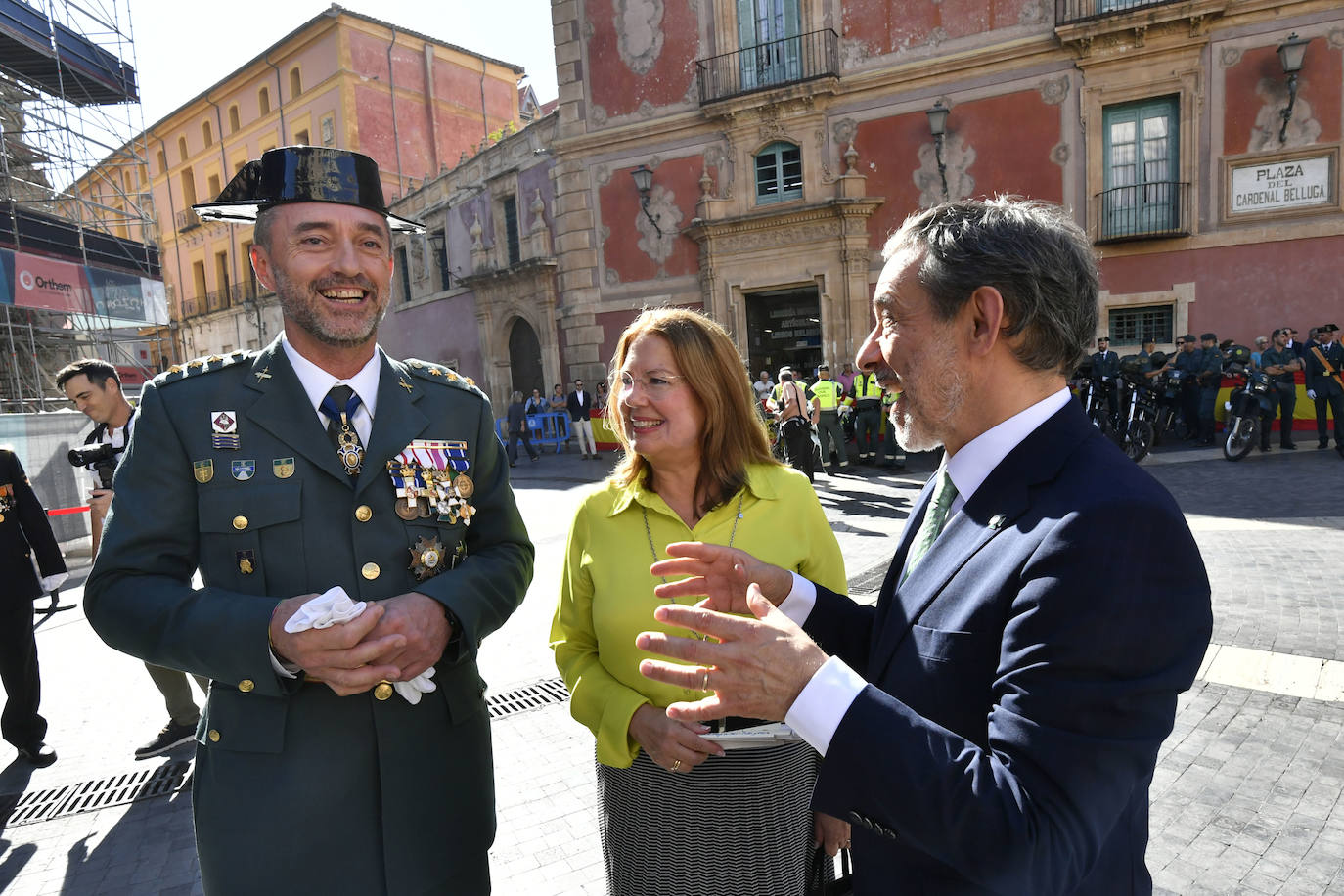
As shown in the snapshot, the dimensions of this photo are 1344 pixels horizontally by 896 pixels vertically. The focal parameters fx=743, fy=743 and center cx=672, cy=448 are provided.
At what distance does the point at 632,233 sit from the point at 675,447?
16935 mm

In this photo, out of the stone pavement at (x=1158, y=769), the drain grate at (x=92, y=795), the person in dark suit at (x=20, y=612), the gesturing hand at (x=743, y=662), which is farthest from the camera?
the person in dark suit at (x=20, y=612)

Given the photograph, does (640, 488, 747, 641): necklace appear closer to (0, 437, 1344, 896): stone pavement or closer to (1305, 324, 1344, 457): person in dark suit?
(0, 437, 1344, 896): stone pavement

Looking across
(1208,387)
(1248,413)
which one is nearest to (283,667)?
(1248,413)

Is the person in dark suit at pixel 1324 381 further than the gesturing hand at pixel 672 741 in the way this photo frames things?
Yes

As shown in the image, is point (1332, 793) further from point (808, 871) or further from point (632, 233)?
point (632, 233)

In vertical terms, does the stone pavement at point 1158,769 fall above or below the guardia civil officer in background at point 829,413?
below

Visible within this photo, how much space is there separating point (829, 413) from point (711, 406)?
10.5 metres

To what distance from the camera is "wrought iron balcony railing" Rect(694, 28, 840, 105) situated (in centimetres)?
1599

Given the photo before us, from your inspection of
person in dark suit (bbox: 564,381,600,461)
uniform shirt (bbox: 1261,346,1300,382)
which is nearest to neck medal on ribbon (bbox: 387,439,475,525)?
uniform shirt (bbox: 1261,346,1300,382)

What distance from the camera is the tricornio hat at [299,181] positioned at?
6.03ft

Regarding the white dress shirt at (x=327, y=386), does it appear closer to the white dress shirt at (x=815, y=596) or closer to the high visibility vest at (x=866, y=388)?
the white dress shirt at (x=815, y=596)

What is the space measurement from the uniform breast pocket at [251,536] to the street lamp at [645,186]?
17.0m

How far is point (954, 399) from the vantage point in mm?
1395

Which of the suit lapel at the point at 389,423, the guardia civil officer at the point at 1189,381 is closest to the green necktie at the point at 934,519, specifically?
the suit lapel at the point at 389,423
